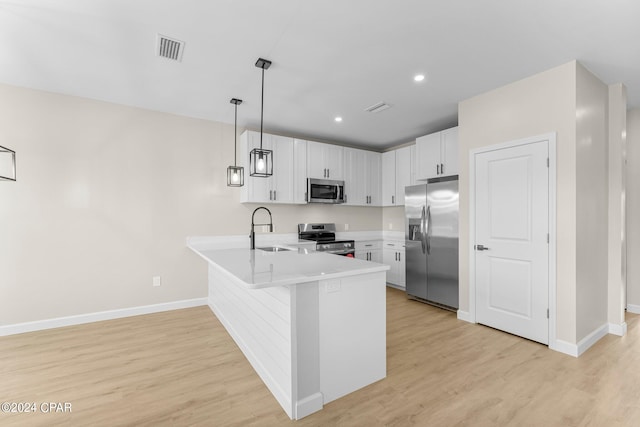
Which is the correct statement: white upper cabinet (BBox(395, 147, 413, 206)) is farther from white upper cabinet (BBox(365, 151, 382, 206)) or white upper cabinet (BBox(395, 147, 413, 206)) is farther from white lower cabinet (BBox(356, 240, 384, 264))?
white lower cabinet (BBox(356, 240, 384, 264))

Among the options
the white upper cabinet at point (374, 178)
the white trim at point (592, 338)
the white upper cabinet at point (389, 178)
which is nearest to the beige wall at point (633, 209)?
the white trim at point (592, 338)

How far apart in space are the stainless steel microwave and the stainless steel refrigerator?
1168mm

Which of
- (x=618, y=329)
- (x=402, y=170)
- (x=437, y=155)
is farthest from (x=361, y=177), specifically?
(x=618, y=329)

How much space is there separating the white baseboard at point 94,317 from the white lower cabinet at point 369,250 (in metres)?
2.72

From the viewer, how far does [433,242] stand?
13.2 feet

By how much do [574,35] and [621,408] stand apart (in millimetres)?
2738

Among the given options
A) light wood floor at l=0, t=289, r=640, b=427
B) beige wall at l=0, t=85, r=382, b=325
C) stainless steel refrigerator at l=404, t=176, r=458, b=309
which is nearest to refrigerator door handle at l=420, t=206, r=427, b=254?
stainless steel refrigerator at l=404, t=176, r=458, b=309

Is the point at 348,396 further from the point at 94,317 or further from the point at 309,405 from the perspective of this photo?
the point at 94,317

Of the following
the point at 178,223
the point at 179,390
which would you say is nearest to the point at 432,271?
the point at 179,390

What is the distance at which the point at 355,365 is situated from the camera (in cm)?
208

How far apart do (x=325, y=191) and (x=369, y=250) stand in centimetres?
147

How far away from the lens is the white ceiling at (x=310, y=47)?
6.56 feet

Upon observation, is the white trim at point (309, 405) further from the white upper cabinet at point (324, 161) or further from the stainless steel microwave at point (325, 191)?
the white upper cabinet at point (324, 161)

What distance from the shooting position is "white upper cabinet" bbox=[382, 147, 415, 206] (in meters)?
4.99
